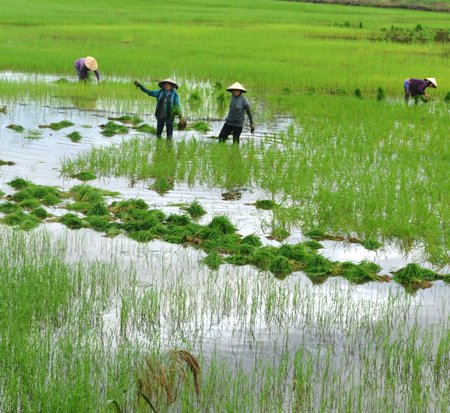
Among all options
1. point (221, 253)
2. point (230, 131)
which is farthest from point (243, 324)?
point (230, 131)

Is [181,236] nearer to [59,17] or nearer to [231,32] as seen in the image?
[231,32]

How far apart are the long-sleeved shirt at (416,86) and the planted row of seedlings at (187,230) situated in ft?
26.4

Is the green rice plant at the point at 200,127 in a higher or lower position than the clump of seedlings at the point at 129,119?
lower

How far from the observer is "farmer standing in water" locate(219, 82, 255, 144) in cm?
1162

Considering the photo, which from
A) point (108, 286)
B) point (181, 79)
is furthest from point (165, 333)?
point (181, 79)

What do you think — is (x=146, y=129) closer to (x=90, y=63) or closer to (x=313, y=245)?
(x=90, y=63)

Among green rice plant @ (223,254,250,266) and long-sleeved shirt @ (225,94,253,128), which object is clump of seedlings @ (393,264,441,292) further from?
long-sleeved shirt @ (225,94,253,128)

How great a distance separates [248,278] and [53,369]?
2.53 metres

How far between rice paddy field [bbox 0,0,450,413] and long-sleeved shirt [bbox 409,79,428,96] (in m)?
0.30

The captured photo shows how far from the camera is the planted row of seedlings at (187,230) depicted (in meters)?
7.39

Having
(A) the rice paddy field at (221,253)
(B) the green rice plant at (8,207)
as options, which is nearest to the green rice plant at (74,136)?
(A) the rice paddy field at (221,253)

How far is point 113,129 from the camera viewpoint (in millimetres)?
13562

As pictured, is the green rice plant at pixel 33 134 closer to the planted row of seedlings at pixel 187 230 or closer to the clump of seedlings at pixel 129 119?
the clump of seedlings at pixel 129 119

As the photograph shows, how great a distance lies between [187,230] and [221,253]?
1.74 ft
